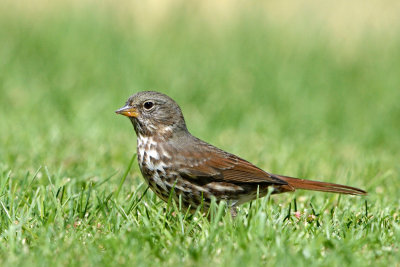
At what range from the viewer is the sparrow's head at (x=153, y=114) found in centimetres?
513

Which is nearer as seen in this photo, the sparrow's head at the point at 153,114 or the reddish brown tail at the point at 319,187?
the reddish brown tail at the point at 319,187

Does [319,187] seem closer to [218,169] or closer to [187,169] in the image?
[218,169]

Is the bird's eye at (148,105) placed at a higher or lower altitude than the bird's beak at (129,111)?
higher

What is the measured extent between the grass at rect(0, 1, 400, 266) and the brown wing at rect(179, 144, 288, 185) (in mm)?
257

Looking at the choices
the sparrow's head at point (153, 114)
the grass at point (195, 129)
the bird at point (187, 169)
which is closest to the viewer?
the grass at point (195, 129)

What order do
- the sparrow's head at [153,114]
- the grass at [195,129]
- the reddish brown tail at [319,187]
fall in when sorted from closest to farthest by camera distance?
the grass at [195,129]
the reddish brown tail at [319,187]
the sparrow's head at [153,114]

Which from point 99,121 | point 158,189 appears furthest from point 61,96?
point 158,189

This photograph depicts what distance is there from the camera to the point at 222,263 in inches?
137

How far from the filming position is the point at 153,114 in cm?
516

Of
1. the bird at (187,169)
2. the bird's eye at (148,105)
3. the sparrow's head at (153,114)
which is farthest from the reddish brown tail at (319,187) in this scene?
the bird's eye at (148,105)

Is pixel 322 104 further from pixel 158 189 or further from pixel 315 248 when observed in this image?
pixel 315 248

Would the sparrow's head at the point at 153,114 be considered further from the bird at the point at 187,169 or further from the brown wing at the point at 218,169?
the brown wing at the point at 218,169

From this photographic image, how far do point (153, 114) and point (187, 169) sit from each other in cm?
65

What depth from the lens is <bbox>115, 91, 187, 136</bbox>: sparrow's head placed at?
513 centimetres
